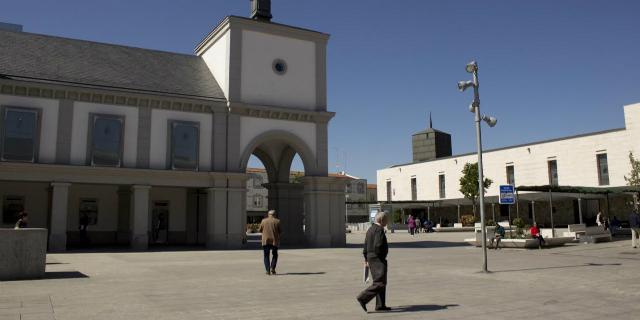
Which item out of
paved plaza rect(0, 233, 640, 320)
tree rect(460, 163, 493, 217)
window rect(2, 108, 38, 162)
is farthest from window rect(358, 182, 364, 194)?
paved plaza rect(0, 233, 640, 320)

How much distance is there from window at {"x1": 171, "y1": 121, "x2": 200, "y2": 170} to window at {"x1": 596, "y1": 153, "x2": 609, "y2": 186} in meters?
39.4

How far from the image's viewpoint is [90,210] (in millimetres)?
28547

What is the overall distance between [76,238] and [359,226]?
45.2 m

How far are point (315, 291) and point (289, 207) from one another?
2162cm

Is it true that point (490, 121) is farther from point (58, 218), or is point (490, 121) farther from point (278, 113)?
point (58, 218)

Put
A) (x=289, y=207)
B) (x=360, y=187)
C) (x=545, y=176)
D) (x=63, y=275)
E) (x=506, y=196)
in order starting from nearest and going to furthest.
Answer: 1. (x=63, y=275)
2. (x=506, y=196)
3. (x=289, y=207)
4. (x=545, y=176)
5. (x=360, y=187)

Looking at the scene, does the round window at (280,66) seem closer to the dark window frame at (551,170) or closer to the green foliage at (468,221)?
the green foliage at (468,221)

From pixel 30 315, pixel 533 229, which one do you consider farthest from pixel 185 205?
pixel 30 315

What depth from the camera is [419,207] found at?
66750 millimetres

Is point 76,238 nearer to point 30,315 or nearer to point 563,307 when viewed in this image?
point 30,315

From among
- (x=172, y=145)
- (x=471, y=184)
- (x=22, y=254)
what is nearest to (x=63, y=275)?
(x=22, y=254)

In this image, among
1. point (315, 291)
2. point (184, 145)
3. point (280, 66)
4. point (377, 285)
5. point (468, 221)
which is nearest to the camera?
point (377, 285)

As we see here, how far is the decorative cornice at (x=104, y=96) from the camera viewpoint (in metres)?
23.1

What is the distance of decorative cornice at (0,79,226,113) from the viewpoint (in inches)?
909
